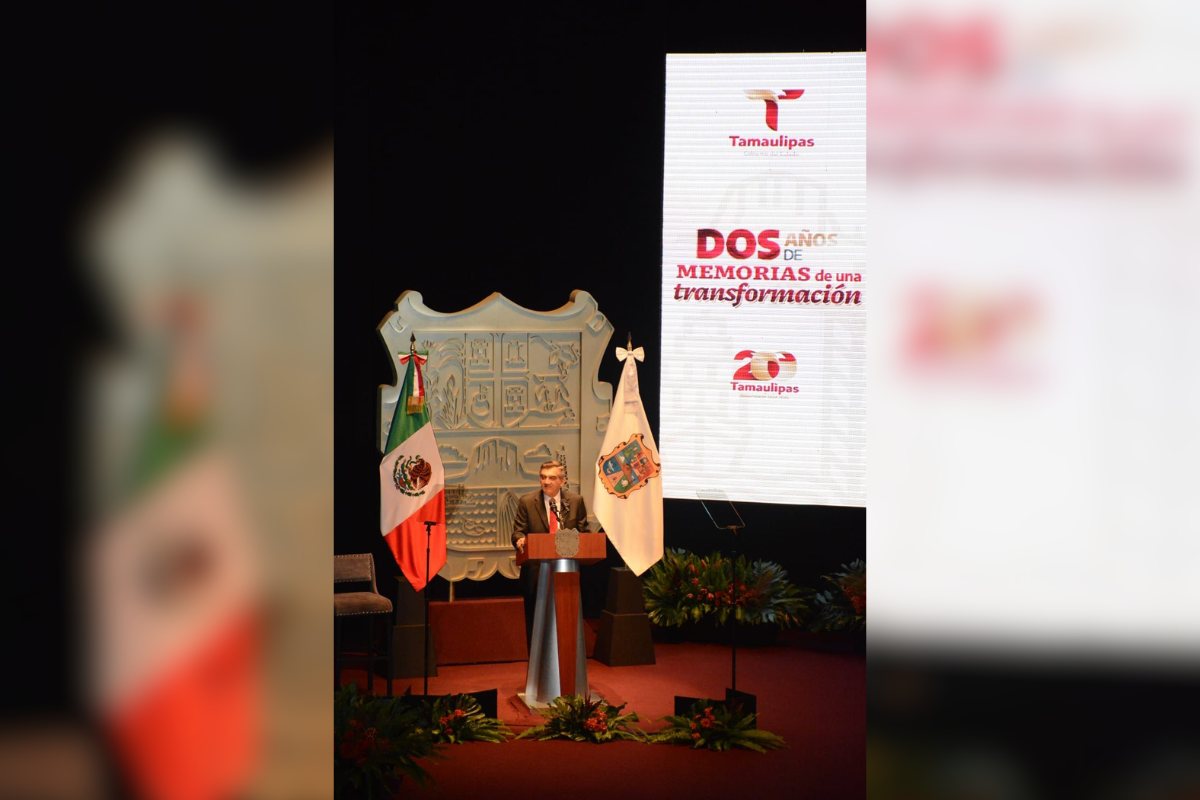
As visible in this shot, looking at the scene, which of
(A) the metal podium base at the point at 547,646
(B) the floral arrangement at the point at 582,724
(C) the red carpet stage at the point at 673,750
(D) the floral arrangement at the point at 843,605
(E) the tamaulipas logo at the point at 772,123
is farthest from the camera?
(D) the floral arrangement at the point at 843,605

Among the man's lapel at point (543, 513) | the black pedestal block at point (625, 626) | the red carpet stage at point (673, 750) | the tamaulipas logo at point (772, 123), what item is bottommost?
the red carpet stage at point (673, 750)

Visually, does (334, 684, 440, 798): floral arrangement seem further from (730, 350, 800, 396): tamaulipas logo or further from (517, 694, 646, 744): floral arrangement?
(730, 350, 800, 396): tamaulipas logo

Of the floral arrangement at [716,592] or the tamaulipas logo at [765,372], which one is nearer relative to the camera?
the tamaulipas logo at [765,372]

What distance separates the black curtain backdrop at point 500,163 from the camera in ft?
25.5

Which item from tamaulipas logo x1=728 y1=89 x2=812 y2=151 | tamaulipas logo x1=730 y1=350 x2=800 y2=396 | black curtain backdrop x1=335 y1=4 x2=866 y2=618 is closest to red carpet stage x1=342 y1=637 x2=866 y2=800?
black curtain backdrop x1=335 y1=4 x2=866 y2=618

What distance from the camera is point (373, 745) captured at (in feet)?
17.0

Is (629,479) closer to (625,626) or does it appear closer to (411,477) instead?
(411,477)

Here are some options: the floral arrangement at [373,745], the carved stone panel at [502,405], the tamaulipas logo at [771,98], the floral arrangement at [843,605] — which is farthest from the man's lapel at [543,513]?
the tamaulipas logo at [771,98]

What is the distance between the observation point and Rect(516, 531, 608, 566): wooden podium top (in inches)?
258

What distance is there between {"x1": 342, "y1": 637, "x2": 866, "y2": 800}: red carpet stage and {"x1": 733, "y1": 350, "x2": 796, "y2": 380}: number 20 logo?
1.99 metres

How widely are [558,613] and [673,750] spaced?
1029 millimetres

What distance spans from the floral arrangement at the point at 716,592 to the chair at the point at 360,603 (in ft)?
6.74

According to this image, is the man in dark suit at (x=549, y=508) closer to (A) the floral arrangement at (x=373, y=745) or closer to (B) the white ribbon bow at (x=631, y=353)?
(B) the white ribbon bow at (x=631, y=353)

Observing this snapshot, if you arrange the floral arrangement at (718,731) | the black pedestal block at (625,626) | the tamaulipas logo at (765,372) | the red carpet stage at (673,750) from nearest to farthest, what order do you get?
1. the red carpet stage at (673,750)
2. the floral arrangement at (718,731)
3. the tamaulipas logo at (765,372)
4. the black pedestal block at (625,626)
